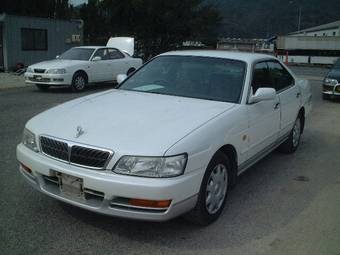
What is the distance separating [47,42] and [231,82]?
18.9m

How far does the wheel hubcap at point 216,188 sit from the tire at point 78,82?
10506mm

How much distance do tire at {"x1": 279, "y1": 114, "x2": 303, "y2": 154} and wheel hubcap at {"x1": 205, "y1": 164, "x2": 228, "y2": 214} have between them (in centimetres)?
262

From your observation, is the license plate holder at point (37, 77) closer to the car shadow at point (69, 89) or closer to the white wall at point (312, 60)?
the car shadow at point (69, 89)

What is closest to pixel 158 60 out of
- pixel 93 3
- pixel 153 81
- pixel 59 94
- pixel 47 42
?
pixel 153 81

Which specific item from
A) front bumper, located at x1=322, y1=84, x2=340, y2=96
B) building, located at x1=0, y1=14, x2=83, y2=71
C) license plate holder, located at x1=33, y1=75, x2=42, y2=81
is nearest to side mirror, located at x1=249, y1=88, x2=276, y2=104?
front bumper, located at x1=322, y1=84, x2=340, y2=96

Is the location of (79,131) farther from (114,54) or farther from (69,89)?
(114,54)

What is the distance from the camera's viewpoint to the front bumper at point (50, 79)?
13.4 meters

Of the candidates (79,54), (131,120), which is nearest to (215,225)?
(131,120)

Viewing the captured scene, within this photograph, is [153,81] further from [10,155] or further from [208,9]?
[208,9]

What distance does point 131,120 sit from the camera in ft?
12.9

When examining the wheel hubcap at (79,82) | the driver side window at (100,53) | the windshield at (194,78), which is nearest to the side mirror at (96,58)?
the driver side window at (100,53)

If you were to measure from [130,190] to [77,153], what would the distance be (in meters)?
0.56

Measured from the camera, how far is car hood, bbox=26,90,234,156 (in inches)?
138

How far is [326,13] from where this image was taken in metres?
114
